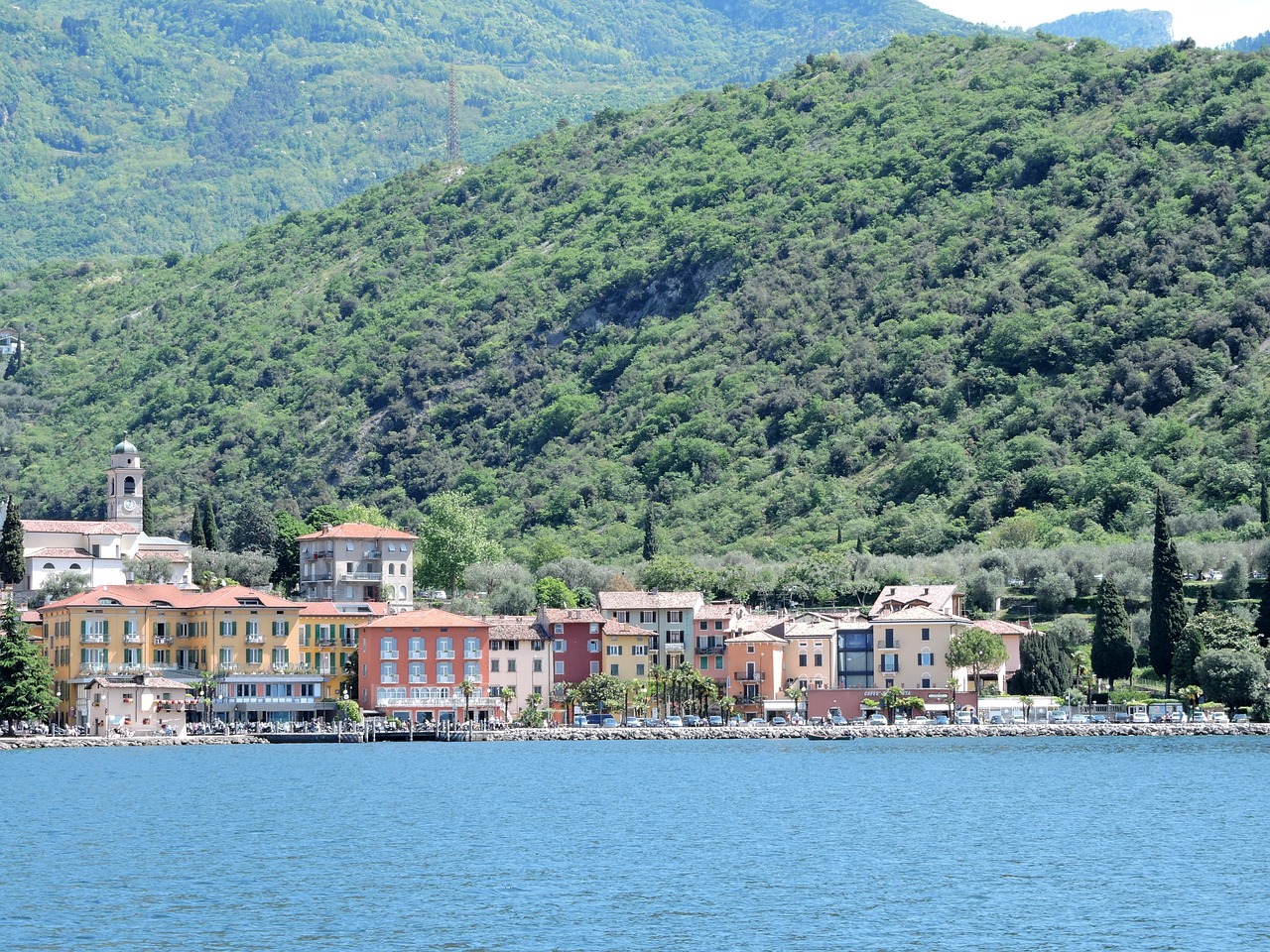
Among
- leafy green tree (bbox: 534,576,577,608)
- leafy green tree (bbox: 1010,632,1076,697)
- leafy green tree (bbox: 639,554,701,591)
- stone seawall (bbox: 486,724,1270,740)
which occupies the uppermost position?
leafy green tree (bbox: 639,554,701,591)

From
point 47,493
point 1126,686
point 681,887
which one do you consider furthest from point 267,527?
point 681,887

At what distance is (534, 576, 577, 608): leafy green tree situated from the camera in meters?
138

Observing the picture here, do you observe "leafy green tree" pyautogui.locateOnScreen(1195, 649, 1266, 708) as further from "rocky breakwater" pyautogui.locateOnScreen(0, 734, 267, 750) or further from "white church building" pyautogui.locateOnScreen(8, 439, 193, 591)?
"white church building" pyautogui.locateOnScreen(8, 439, 193, 591)

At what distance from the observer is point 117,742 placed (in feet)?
361

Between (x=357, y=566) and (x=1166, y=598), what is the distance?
4897 cm

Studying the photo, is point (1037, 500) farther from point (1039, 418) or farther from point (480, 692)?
point (480, 692)

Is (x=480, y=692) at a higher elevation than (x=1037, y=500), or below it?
below

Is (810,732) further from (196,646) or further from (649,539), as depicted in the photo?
(649,539)

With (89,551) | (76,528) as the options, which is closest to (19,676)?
(89,551)

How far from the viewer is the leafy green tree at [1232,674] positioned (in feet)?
358

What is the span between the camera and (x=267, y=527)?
157m

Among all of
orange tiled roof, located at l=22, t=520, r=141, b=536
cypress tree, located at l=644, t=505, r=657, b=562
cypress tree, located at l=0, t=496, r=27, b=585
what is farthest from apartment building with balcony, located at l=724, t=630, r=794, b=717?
cypress tree, located at l=0, t=496, r=27, b=585

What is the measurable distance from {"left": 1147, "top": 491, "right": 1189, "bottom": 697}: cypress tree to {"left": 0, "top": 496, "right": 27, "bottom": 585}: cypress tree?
6349 cm

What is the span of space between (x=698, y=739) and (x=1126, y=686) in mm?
23306
